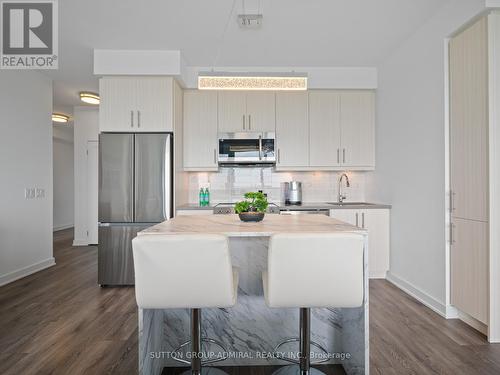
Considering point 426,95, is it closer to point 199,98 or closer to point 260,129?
point 260,129

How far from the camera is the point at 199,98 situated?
4.25 meters

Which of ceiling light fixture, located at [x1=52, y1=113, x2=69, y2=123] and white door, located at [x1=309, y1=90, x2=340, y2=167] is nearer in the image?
white door, located at [x1=309, y1=90, x2=340, y2=167]

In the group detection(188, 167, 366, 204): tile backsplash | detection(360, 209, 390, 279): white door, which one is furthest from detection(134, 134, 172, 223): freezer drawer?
detection(360, 209, 390, 279): white door

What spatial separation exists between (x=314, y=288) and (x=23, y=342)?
91.5 inches

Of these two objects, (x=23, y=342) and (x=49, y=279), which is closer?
(x=23, y=342)

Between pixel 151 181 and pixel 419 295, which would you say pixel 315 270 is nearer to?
pixel 419 295

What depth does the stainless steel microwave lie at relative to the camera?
4.18 metres

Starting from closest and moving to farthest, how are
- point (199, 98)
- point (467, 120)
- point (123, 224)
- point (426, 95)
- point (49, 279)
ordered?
1. point (467, 120)
2. point (426, 95)
3. point (123, 224)
4. point (49, 279)
5. point (199, 98)

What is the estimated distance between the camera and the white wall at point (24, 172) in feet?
11.9

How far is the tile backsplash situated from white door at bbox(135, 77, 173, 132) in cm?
108

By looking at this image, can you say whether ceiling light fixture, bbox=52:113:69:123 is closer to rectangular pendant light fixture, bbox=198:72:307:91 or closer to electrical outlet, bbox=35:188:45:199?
electrical outlet, bbox=35:188:45:199

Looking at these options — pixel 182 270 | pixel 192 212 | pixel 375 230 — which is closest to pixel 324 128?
pixel 375 230

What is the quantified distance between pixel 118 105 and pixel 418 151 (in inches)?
135

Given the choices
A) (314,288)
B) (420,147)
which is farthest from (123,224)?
(420,147)
